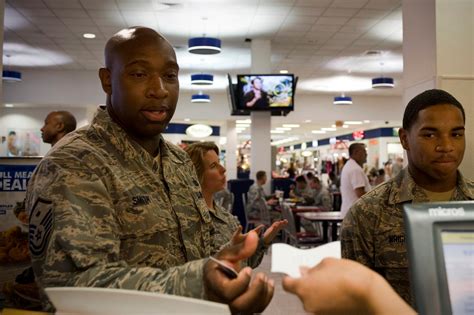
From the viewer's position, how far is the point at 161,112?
1368mm

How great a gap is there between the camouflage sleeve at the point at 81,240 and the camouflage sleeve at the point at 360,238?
1002 millimetres

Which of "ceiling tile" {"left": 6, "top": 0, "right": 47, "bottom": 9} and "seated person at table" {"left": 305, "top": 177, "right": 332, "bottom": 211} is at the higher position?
"ceiling tile" {"left": 6, "top": 0, "right": 47, "bottom": 9}

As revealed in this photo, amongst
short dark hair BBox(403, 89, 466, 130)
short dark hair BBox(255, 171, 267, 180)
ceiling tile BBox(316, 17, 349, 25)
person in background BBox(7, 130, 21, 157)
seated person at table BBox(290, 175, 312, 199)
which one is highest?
ceiling tile BBox(316, 17, 349, 25)

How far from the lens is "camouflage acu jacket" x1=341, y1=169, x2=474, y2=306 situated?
1757mm

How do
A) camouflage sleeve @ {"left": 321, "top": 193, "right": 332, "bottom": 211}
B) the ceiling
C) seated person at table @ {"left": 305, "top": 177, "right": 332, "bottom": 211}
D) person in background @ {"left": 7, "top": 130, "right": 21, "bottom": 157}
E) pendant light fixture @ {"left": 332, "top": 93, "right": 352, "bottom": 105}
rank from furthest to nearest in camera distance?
pendant light fixture @ {"left": 332, "top": 93, "right": 352, "bottom": 105}, person in background @ {"left": 7, "top": 130, "right": 21, "bottom": 157}, seated person at table @ {"left": 305, "top": 177, "right": 332, "bottom": 211}, camouflage sleeve @ {"left": 321, "top": 193, "right": 332, "bottom": 211}, the ceiling

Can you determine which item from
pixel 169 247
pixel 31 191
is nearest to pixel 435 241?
pixel 169 247

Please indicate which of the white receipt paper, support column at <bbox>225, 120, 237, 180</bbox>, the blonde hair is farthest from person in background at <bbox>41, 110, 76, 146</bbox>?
support column at <bbox>225, 120, 237, 180</bbox>

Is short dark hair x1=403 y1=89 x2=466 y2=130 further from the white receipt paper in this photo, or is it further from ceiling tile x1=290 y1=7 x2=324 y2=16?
ceiling tile x1=290 y1=7 x2=324 y2=16

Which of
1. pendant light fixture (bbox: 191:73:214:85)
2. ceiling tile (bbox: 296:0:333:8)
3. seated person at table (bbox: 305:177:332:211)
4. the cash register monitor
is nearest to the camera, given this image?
the cash register monitor

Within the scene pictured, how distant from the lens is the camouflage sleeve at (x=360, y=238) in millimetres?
1810

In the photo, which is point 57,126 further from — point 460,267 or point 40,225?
point 460,267

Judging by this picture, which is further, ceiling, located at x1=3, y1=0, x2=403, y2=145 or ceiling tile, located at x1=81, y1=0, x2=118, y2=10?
ceiling, located at x1=3, y1=0, x2=403, y2=145

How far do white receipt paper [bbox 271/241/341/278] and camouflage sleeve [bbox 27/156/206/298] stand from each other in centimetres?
19

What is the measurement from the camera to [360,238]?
1.82 m
